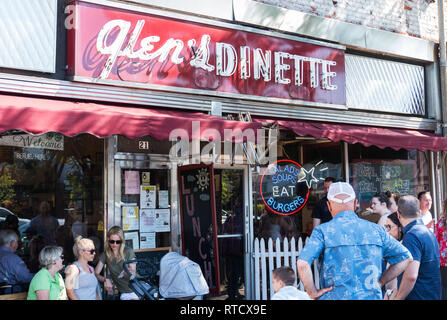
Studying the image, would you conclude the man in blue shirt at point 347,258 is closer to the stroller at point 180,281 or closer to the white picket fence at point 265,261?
the stroller at point 180,281

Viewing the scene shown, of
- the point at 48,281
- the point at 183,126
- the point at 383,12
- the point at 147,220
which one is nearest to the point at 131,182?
the point at 147,220


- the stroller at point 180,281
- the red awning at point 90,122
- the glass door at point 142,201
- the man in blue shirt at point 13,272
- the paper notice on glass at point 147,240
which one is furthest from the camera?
the paper notice on glass at point 147,240

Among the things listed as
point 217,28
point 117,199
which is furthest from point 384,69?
point 117,199

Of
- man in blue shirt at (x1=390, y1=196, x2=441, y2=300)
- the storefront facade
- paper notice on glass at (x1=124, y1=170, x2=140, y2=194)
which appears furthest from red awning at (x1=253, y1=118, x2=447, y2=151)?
man in blue shirt at (x1=390, y1=196, x2=441, y2=300)

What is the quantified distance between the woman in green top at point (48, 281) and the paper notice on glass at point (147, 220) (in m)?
2.40

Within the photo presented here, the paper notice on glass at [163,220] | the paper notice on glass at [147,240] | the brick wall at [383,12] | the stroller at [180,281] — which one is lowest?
the stroller at [180,281]

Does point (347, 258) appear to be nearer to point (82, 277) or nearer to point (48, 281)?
point (48, 281)

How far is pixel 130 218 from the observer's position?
7.45m

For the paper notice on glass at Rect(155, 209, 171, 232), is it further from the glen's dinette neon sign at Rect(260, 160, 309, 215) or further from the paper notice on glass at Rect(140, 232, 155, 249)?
the glen's dinette neon sign at Rect(260, 160, 309, 215)

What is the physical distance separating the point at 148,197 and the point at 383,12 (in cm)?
643

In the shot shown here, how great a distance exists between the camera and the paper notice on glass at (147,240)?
7.56m

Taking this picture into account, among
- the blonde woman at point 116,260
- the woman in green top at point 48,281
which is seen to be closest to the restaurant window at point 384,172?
the blonde woman at point 116,260

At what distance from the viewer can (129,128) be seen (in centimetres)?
580

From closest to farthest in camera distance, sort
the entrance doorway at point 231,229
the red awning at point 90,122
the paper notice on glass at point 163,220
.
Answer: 1. the red awning at point 90,122
2. the paper notice on glass at point 163,220
3. the entrance doorway at point 231,229
